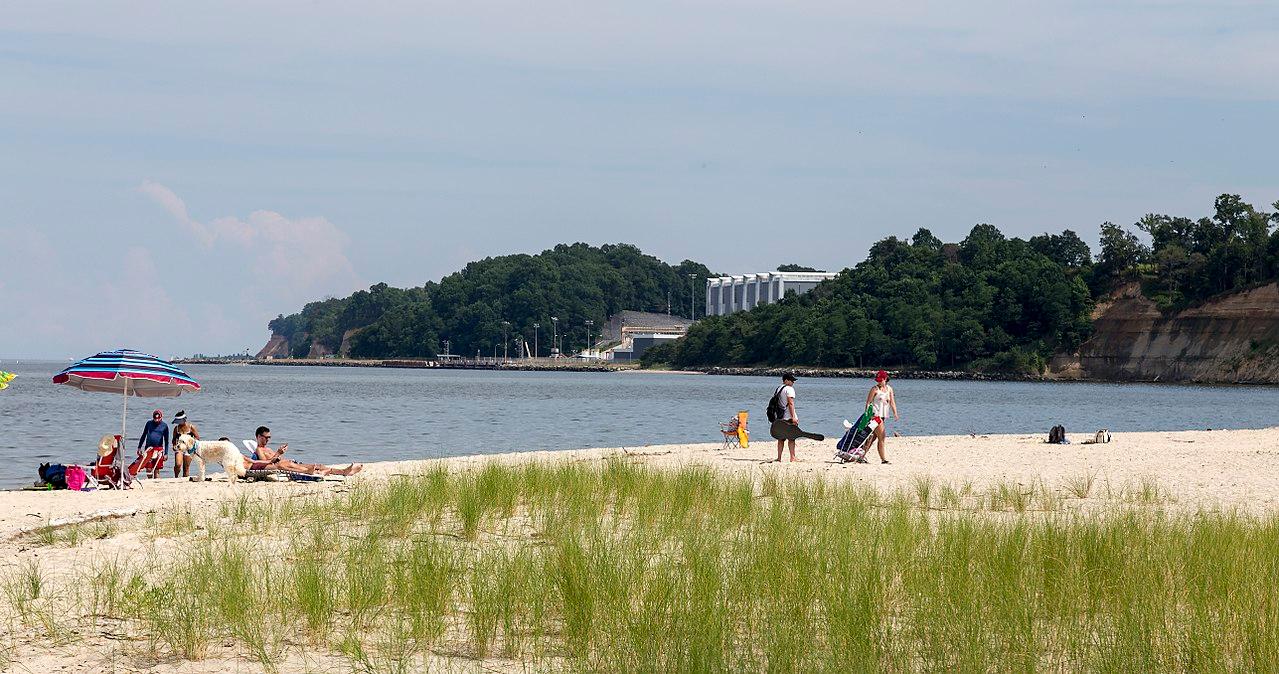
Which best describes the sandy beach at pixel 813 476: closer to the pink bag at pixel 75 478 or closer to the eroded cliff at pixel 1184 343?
the pink bag at pixel 75 478

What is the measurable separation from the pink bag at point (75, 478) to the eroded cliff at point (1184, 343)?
356 ft

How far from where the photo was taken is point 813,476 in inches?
692

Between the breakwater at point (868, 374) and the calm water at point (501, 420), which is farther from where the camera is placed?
the breakwater at point (868, 374)

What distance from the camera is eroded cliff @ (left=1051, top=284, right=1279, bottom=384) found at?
11094 centimetres

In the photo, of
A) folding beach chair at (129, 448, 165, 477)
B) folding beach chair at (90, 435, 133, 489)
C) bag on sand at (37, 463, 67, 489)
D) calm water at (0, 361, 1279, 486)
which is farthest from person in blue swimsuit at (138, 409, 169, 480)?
calm water at (0, 361, 1279, 486)

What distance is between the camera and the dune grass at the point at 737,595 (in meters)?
6.75

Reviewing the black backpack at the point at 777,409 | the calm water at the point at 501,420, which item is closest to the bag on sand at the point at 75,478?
the calm water at the point at 501,420

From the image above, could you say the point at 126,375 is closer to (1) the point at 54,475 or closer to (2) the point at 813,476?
(1) the point at 54,475

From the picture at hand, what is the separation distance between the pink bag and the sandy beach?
30cm

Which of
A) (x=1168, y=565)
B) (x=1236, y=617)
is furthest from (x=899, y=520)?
(x=1236, y=617)

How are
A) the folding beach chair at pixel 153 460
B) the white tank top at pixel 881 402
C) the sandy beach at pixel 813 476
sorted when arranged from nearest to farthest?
the sandy beach at pixel 813 476 < the folding beach chair at pixel 153 460 < the white tank top at pixel 881 402

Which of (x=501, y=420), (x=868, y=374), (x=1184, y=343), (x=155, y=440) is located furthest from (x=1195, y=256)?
A: (x=155, y=440)

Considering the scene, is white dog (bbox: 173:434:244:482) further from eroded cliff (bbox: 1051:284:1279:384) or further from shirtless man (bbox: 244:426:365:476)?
eroded cliff (bbox: 1051:284:1279:384)

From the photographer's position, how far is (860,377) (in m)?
148
